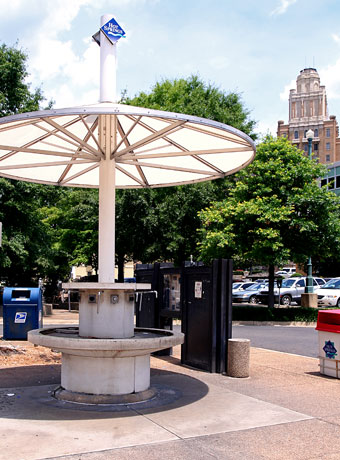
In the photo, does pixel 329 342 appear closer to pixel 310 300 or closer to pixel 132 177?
pixel 132 177

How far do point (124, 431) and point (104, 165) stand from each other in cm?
436

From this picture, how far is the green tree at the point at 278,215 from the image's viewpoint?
2139 cm

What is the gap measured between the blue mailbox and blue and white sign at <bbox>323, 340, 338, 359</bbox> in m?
7.37

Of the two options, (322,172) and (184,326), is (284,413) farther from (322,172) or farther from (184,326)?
(322,172)

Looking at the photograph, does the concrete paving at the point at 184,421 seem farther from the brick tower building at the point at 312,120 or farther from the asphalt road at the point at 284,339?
the brick tower building at the point at 312,120

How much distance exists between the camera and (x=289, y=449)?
5.24 meters

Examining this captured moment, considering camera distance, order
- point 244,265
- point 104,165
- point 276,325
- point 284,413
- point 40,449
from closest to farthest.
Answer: point 40,449 < point 284,413 < point 104,165 < point 276,325 < point 244,265

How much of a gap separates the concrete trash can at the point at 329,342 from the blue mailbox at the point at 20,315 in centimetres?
728

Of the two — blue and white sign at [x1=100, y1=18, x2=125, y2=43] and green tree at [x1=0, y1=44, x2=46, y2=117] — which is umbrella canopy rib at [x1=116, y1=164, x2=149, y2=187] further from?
green tree at [x1=0, y1=44, x2=46, y2=117]

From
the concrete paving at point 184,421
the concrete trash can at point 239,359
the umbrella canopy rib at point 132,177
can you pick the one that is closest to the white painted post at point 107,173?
the umbrella canopy rib at point 132,177

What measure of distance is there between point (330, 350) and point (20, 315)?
7.94m

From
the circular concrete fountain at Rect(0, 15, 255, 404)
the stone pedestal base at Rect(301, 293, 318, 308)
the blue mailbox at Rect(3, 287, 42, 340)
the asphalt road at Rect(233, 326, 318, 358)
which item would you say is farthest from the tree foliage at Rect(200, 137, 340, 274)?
the circular concrete fountain at Rect(0, 15, 255, 404)

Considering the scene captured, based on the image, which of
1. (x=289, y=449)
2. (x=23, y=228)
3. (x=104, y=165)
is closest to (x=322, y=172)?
(x=23, y=228)

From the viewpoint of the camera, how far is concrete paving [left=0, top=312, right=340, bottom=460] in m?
5.13
